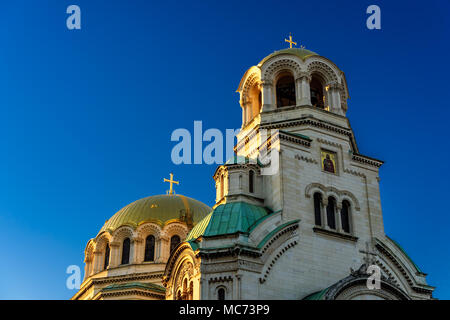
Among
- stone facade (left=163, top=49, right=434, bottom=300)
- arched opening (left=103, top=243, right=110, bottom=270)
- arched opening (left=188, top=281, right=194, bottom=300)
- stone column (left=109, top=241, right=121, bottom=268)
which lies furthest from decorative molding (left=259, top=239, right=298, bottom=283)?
arched opening (left=103, top=243, right=110, bottom=270)

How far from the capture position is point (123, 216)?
42250 mm

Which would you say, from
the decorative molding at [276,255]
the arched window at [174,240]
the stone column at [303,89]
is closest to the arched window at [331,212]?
the decorative molding at [276,255]

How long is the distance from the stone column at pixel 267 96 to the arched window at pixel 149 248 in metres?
12.1

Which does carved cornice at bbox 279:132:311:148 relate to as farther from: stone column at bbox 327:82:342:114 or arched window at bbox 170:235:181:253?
arched window at bbox 170:235:181:253

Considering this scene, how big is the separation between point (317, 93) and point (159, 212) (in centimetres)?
1286

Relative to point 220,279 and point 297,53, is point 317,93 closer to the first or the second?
point 297,53

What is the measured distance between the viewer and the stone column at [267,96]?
35.1 metres

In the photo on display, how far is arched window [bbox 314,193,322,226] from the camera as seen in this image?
1237 inches

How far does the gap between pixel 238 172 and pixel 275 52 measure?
8365mm

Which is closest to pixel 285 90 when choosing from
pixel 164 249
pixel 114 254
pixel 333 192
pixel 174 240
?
pixel 333 192

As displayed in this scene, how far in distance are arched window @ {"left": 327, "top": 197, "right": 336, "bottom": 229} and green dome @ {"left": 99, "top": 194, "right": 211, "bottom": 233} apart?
12.1 m

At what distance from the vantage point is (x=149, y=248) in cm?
4094
